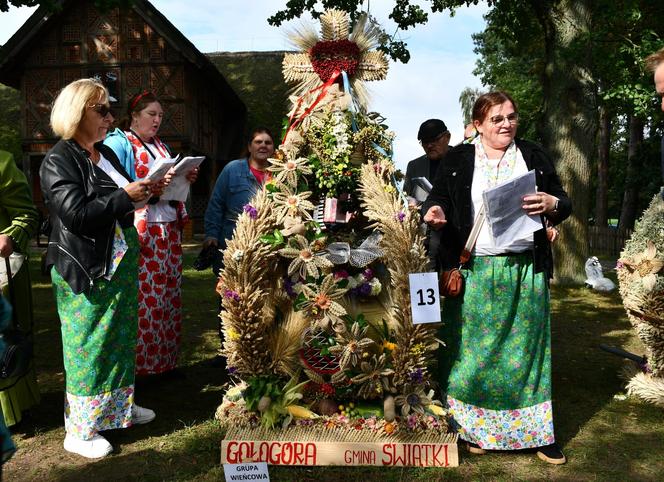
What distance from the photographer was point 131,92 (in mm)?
18625

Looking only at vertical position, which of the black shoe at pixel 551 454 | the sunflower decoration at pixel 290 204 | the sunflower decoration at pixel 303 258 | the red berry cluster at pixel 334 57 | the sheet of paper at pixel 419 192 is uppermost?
the red berry cluster at pixel 334 57

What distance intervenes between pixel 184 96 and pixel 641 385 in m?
16.3

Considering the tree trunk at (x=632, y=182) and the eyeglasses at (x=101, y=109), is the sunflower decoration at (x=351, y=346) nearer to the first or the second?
the eyeglasses at (x=101, y=109)

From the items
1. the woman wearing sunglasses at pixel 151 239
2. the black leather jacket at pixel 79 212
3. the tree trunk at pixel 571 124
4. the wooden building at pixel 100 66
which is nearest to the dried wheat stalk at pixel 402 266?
the black leather jacket at pixel 79 212

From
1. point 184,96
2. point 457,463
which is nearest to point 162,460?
point 457,463

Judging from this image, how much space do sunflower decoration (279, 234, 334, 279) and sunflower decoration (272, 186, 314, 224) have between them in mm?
129

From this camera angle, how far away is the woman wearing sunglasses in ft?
13.0

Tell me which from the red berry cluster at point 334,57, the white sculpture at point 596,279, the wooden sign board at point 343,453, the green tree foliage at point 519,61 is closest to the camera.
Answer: the wooden sign board at point 343,453

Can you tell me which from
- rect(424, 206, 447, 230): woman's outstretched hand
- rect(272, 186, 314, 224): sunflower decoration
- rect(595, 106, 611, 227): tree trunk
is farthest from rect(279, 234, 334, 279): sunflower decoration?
rect(595, 106, 611, 227): tree trunk

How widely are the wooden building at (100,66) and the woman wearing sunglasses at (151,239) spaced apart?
47.2ft

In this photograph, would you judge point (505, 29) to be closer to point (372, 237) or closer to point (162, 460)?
point (372, 237)

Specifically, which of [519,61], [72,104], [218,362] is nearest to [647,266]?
[218,362]

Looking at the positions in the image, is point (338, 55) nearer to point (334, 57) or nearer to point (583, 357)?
point (334, 57)

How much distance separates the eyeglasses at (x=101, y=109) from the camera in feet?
10.2
